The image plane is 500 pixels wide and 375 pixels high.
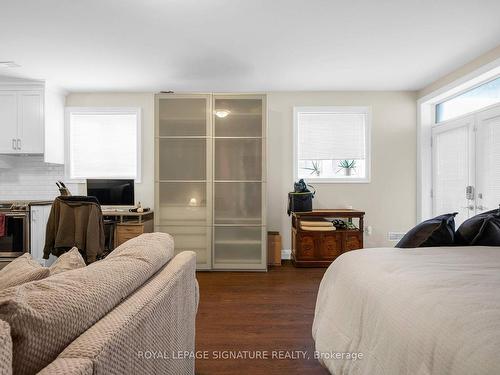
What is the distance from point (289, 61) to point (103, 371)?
3.63 meters

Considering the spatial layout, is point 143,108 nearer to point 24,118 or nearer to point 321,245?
point 24,118

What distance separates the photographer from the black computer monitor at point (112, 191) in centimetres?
458

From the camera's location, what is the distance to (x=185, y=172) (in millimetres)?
4277

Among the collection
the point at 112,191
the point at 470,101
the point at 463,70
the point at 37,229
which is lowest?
the point at 37,229

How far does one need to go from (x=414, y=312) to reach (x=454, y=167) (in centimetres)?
387

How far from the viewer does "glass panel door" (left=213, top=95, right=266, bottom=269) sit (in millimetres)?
4234

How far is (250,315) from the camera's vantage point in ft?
9.04

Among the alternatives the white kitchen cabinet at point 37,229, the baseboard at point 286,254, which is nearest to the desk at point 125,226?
the white kitchen cabinet at point 37,229

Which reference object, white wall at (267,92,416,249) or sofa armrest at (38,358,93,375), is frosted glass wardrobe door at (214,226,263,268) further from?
sofa armrest at (38,358,93,375)

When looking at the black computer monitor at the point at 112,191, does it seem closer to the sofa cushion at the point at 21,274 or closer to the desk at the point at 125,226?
the desk at the point at 125,226

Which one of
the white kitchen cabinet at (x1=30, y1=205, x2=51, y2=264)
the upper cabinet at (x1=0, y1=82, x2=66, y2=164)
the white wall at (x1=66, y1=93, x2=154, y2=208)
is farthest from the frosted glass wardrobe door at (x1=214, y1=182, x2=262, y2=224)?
the upper cabinet at (x1=0, y1=82, x2=66, y2=164)

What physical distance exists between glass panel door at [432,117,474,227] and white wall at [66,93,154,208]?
4.21m

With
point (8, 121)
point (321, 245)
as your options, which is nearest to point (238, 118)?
point (321, 245)

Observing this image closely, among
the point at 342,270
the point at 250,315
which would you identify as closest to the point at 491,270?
the point at 342,270
